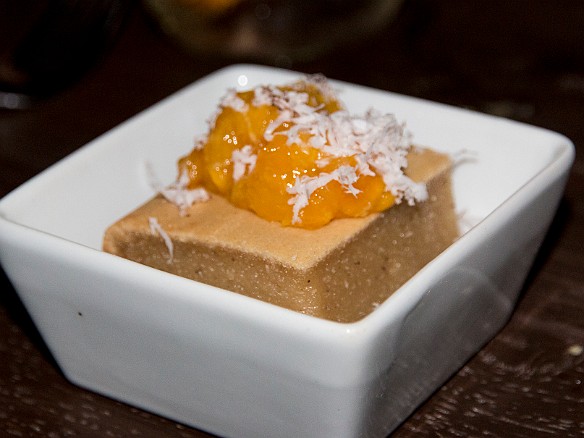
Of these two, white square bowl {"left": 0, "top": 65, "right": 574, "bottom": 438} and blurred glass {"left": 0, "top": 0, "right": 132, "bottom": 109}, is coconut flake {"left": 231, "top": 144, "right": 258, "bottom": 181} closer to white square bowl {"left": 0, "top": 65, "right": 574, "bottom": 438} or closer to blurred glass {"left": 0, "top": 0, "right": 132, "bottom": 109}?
white square bowl {"left": 0, "top": 65, "right": 574, "bottom": 438}

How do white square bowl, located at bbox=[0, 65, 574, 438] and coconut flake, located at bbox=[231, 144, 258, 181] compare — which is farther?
coconut flake, located at bbox=[231, 144, 258, 181]

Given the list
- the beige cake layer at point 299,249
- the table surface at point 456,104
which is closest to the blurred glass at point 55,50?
the table surface at point 456,104

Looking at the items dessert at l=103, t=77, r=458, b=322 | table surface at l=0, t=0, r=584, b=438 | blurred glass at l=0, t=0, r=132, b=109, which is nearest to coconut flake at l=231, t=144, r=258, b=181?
dessert at l=103, t=77, r=458, b=322

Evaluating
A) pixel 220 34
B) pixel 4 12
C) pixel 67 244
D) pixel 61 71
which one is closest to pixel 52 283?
pixel 67 244

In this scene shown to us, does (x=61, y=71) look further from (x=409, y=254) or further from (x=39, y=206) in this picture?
(x=409, y=254)

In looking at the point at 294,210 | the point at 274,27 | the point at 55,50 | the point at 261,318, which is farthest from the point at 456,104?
the point at 261,318

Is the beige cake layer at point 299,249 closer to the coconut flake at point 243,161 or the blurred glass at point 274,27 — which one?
the coconut flake at point 243,161

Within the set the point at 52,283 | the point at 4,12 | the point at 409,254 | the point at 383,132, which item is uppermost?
the point at 383,132
